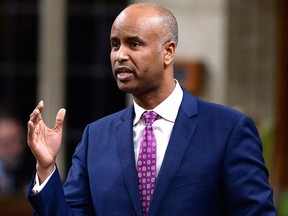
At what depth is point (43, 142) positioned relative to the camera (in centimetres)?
433

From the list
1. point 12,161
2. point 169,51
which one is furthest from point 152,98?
point 12,161

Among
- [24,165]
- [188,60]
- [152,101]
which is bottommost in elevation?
[24,165]

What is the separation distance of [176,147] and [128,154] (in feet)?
0.61

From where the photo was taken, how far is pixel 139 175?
4.45 m

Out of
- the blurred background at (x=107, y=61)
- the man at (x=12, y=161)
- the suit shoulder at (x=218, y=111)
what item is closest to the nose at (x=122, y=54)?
the suit shoulder at (x=218, y=111)

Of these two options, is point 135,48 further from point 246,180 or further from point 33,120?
point 246,180

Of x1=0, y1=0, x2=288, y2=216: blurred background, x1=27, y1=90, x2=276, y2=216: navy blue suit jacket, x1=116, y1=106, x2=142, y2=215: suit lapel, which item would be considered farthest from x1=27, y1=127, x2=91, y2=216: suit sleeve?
x1=0, y1=0, x2=288, y2=216: blurred background

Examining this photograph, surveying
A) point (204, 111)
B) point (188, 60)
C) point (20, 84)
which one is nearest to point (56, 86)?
point (20, 84)

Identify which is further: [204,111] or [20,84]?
[20,84]

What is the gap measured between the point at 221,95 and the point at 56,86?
1550 mm

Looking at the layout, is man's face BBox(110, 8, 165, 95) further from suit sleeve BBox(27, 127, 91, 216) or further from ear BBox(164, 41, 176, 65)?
suit sleeve BBox(27, 127, 91, 216)

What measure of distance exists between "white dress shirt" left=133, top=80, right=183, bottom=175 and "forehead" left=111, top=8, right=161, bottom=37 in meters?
0.29

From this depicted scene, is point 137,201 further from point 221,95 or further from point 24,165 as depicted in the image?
point 221,95

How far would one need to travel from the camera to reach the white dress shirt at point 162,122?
451cm
